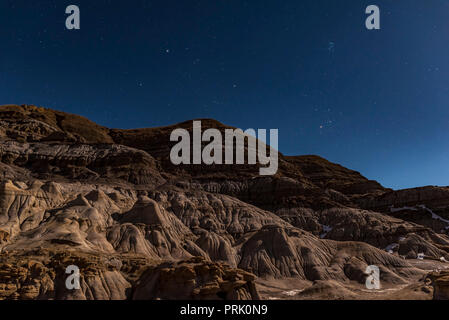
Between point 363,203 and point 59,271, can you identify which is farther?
point 363,203

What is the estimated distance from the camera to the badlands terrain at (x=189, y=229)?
28.0 meters

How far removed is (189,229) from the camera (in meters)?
65.2

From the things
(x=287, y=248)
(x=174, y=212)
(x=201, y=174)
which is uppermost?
(x=201, y=174)

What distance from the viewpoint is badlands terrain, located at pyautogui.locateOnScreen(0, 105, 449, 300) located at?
2805cm

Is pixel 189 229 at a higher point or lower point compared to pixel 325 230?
higher

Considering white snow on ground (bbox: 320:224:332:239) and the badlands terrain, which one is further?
white snow on ground (bbox: 320:224:332:239)

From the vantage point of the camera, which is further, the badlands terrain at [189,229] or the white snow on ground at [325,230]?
the white snow on ground at [325,230]
